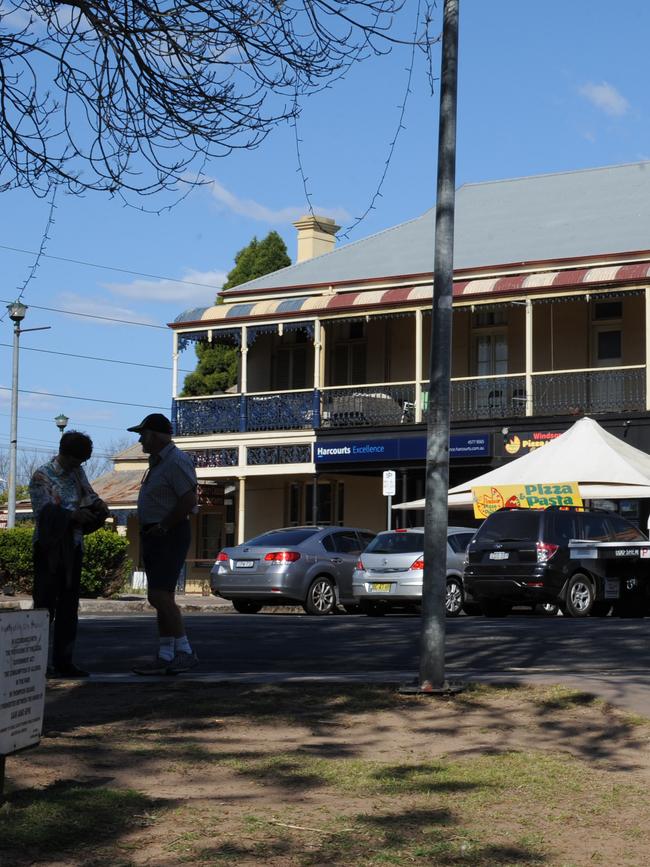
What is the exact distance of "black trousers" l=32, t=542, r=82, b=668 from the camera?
368 inches

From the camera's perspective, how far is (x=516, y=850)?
4.95 metres

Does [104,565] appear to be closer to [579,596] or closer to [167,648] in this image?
[579,596]

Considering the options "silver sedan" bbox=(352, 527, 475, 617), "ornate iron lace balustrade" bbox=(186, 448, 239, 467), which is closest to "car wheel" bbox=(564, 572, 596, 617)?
"silver sedan" bbox=(352, 527, 475, 617)

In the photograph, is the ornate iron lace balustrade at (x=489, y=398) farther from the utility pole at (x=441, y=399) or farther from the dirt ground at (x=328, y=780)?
the dirt ground at (x=328, y=780)

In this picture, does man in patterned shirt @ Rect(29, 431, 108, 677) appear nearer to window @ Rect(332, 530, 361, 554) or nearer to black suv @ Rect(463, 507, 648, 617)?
black suv @ Rect(463, 507, 648, 617)

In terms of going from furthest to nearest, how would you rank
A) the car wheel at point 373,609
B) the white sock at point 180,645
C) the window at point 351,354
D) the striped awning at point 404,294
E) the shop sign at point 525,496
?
the window at point 351,354 < the striped awning at point 404,294 < the car wheel at point 373,609 < the shop sign at point 525,496 < the white sock at point 180,645

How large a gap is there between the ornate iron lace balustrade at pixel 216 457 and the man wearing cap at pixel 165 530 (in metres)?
24.1

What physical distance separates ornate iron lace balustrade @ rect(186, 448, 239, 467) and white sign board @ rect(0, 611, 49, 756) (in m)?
28.3

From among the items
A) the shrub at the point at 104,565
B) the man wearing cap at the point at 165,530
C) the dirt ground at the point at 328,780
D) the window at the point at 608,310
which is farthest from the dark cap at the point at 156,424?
the window at the point at 608,310

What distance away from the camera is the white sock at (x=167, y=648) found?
385 inches

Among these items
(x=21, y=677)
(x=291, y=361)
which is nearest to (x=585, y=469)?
(x=291, y=361)

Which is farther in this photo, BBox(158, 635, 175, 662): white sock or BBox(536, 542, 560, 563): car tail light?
BBox(536, 542, 560, 563): car tail light

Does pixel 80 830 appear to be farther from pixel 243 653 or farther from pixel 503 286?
pixel 503 286

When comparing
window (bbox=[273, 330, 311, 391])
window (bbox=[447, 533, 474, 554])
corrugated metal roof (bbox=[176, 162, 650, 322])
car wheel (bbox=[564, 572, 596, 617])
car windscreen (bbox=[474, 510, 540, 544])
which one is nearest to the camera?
car wheel (bbox=[564, 572, 596, 617])
